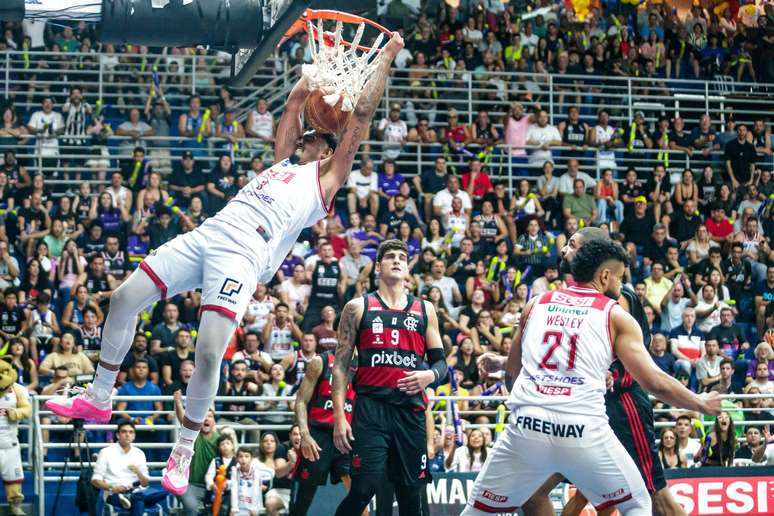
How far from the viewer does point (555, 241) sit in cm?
1872

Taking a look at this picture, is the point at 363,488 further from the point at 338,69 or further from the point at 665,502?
the point at 338,69

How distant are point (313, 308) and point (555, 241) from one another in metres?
4.56

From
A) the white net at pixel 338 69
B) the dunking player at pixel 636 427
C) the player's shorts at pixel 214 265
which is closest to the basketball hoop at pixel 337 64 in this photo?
the white net at pixel 338 69

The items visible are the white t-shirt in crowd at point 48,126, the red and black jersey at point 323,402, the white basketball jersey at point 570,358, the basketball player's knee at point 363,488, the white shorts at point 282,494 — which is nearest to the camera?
the white basketball jersey at point 570,358

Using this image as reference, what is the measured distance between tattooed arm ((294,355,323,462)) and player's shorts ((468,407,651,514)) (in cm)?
334

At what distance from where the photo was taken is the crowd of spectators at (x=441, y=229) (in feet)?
47.9

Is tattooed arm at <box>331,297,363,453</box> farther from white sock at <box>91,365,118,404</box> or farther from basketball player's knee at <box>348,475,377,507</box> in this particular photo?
white sock at <box>91,365,118,404</box>

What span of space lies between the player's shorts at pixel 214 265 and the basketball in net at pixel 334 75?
3.42 ft

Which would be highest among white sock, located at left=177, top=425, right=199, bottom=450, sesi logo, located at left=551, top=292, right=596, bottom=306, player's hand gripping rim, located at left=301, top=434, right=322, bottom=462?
sesi logo, located at left=551, top=292, right=596, bottom=306

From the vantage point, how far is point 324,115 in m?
8.00

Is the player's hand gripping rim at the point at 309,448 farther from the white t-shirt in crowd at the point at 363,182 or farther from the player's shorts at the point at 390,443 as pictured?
the white t-shirt in crowd at the point at 363,182

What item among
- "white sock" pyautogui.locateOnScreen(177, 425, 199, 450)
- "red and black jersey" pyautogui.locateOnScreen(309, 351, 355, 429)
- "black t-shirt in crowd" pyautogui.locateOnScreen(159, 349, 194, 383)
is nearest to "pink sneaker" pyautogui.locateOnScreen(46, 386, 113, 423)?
"white sock" pyautogui.locateOnScreen(177, 425, 199, 450)

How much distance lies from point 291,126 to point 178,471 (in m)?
2.50

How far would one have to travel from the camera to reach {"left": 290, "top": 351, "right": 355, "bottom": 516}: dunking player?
10672 millimetres
